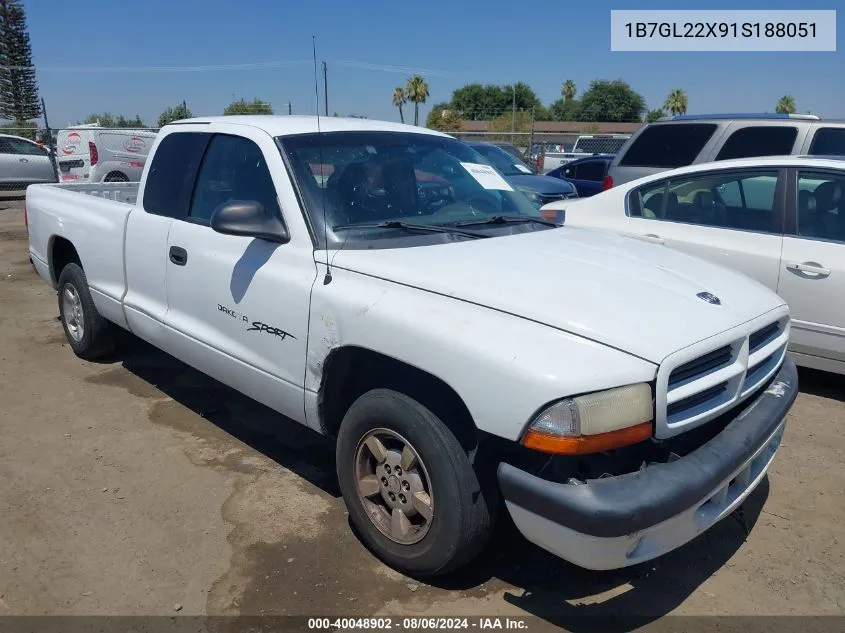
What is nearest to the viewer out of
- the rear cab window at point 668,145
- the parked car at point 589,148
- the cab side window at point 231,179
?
the cab side window at point 231,179

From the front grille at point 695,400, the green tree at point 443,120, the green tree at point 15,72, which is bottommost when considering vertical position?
the front grille at point 695,400

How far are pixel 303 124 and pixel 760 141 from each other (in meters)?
5.57

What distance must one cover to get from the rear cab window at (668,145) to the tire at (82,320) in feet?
19.3

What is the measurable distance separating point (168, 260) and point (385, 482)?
2.00 m

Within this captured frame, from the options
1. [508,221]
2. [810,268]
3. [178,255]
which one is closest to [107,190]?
[178,255]

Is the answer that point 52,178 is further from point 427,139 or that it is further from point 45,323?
point 427,139

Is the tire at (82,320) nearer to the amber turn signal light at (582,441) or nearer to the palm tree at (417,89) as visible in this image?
the amber turn signal light at (582,441)

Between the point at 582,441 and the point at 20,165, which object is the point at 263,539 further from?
the point at 20,165

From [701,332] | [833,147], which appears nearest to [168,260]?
[701,332]

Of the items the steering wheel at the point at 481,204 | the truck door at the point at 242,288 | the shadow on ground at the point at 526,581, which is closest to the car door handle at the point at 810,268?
the shadow on ground at the point at 526,581

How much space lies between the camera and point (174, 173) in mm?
4215

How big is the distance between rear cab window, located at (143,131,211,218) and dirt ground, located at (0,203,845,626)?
1.38m

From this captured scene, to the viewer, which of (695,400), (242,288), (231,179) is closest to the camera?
(695,400)

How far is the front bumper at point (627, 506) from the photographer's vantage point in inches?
89.7
